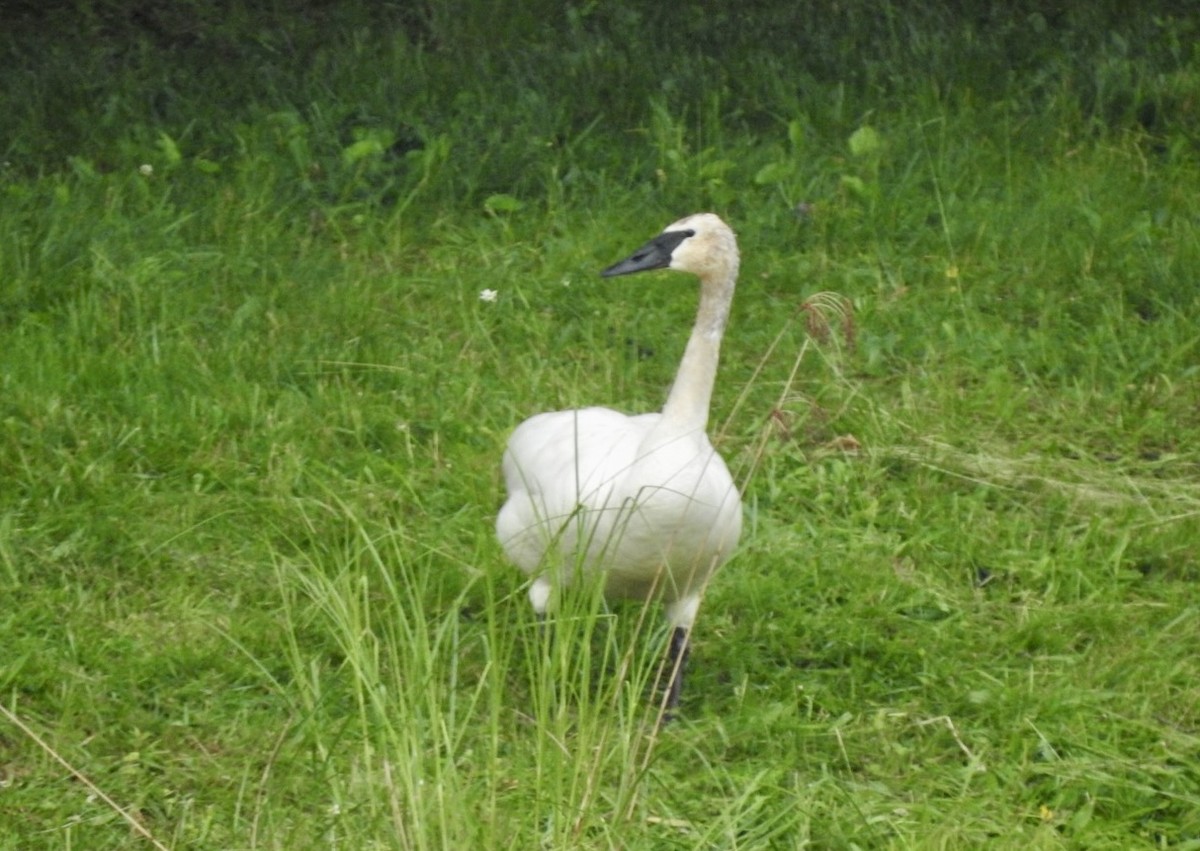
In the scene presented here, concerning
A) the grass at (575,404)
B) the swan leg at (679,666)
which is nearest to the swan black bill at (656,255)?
the grass at (575,404)

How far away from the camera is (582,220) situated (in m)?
7.02

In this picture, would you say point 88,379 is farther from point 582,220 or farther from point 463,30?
point 463,30

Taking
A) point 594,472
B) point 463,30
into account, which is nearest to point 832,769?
point 594,472

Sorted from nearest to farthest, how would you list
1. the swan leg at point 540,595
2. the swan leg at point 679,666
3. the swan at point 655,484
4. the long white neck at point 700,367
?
1. the swan at point 655,484
2. the long white neck at point 700,367
3. the swan leg at point 679,666
4. the swan leg at point 540,595

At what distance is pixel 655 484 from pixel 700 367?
0.34 metres

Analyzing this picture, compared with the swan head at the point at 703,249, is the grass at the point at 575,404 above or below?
below

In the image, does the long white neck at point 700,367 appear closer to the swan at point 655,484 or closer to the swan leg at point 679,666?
the swan at point 655,484

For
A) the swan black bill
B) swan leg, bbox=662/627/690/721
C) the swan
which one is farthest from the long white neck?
swan leg, bbox=662/627/690/721

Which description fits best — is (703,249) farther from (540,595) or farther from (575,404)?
(575,404)

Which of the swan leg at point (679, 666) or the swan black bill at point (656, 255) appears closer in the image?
the swan leg at point (679, 666)

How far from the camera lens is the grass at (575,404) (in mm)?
3979

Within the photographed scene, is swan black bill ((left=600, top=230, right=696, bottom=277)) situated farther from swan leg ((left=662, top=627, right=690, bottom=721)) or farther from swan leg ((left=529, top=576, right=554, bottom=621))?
swan leg ((left=662, top=627, right=690, bottom=721))

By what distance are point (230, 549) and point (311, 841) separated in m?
1.70

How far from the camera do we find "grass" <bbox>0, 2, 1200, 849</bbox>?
3979 mm
